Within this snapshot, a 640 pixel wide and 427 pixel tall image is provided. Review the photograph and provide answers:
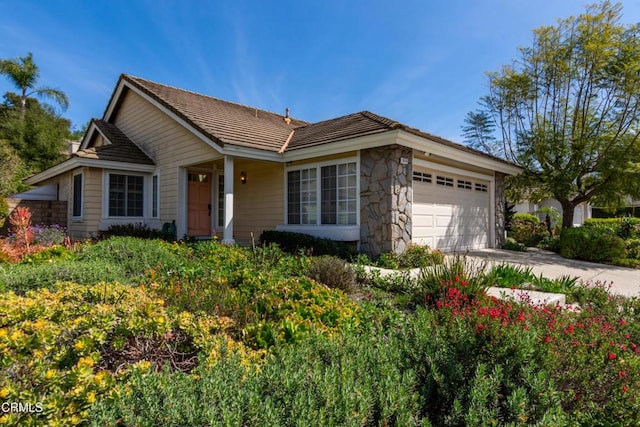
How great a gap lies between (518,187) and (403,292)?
1178 cm

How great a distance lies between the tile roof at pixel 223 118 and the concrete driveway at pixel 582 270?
22.2 ft

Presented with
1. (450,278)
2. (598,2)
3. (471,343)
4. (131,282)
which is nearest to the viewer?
(471,343)

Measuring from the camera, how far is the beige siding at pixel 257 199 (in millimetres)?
10867

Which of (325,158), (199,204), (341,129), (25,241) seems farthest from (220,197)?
(25,241)

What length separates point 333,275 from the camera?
529 cm

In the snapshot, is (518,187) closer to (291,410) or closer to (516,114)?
(516,114)

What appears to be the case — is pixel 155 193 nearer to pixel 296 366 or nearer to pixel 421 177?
pixel 421 177

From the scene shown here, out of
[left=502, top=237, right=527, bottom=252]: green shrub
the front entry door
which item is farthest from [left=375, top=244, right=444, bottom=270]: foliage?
the front entry door

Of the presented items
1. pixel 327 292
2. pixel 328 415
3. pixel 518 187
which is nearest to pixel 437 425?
pixel 328 415

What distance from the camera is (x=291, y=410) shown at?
169 cm

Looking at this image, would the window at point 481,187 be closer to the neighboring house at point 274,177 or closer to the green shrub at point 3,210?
the neighboring house at point 274,177

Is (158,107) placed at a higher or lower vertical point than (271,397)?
higher

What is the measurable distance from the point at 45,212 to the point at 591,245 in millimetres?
18594

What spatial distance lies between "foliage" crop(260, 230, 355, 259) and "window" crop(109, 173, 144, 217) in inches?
230
